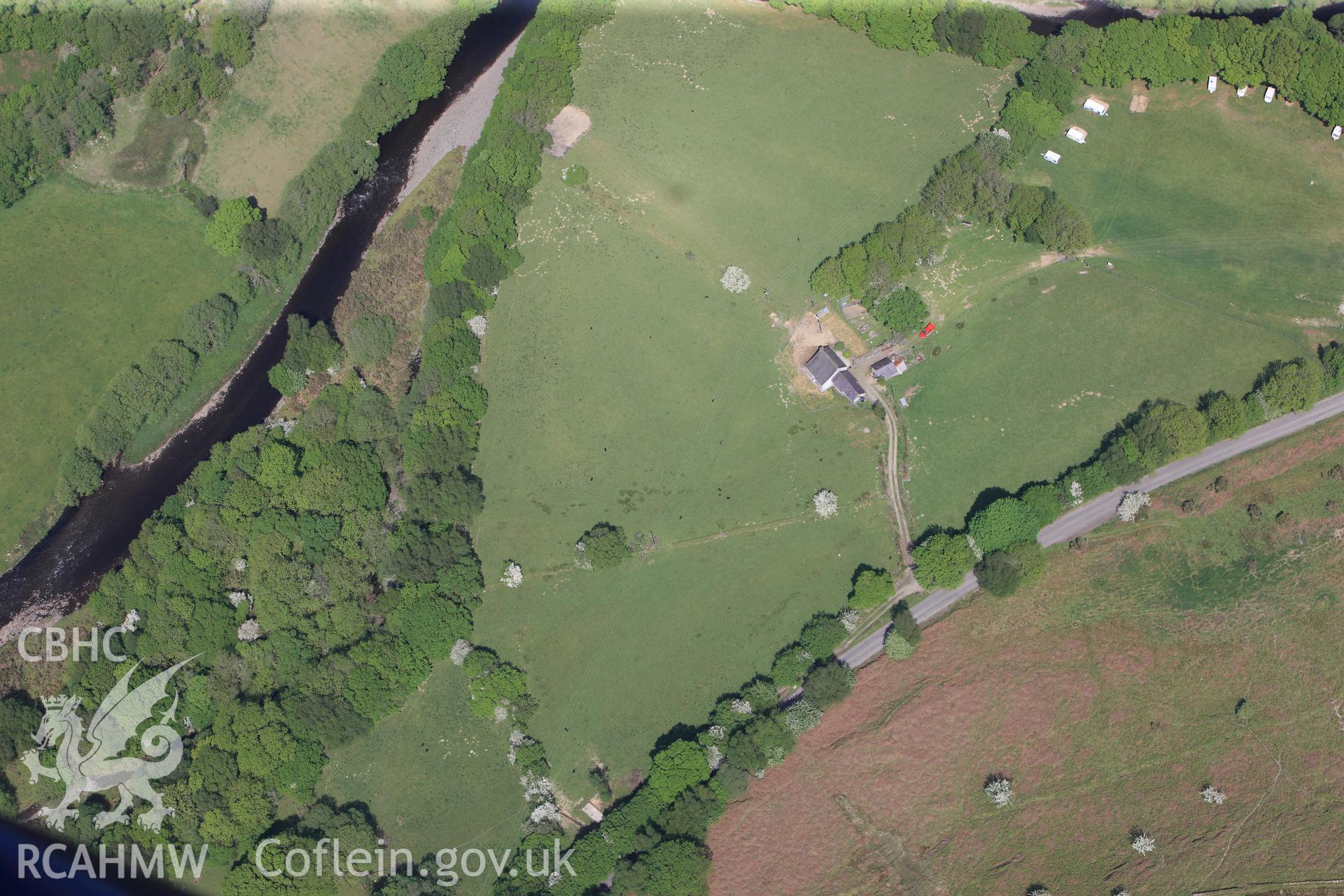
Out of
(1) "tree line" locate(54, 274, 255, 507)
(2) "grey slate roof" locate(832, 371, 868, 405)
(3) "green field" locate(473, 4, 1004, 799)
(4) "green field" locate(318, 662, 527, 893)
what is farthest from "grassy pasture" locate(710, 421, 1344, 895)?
(1) "tree line" locate(54, 274, 255, 507)

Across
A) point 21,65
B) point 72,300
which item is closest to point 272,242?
point 72,300

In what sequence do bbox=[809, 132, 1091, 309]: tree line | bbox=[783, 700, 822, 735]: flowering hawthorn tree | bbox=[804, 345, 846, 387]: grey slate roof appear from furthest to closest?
bbox=[809, 132, 1091, 309]: tree line, bbox=[804, 345, 846, 387]: grey slate roof, bbox=[783, 700, 822, 735]: flowering hawthorn tree

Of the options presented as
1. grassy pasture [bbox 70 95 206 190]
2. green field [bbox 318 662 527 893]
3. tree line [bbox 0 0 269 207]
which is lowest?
green field [bbox 318 662 527 893]

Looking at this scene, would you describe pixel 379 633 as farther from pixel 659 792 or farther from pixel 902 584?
pixel 902 584

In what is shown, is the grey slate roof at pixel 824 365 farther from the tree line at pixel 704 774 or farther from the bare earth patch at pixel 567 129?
the bare earth patch at pixel 567 129

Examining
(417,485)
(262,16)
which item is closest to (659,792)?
(417,485)

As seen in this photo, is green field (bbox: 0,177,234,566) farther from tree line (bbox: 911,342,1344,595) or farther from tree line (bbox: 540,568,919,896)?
tree line (bbox: 911,342,1344,595)
